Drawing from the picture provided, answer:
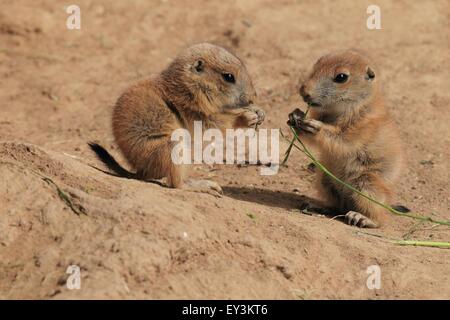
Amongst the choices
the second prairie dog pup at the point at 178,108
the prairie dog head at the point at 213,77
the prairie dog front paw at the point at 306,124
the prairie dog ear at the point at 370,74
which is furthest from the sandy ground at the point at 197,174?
the prairie dog ear at the point at 370,74

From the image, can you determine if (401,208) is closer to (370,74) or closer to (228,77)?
(370,74)

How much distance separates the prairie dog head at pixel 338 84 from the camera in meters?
7.80

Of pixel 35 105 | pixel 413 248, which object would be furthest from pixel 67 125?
pixel 413 248

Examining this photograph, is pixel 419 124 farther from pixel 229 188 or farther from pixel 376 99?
pixel 229 188

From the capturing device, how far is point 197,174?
29.3 feet

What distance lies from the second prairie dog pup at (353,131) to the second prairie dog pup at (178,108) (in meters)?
0.68

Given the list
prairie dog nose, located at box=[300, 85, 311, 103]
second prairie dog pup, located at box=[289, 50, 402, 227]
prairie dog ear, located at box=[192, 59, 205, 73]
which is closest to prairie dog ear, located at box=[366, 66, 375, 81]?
second prairie dog pup, located at box=[289, 50, 402, 227]

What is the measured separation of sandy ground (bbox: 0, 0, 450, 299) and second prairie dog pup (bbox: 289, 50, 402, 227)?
0.49 meters

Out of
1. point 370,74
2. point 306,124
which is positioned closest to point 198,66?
point 306,124

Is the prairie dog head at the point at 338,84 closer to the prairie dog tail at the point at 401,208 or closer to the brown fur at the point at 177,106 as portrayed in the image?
the brown fur at the point at 177,106

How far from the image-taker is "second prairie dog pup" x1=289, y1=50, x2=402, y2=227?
779 centimetres

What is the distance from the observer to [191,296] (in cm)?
503

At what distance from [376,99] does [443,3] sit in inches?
213

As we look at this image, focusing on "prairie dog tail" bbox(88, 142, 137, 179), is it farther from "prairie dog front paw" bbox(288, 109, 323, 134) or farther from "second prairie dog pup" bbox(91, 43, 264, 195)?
"prairie dog front paw" bbox(288, 109, 323, 134)
